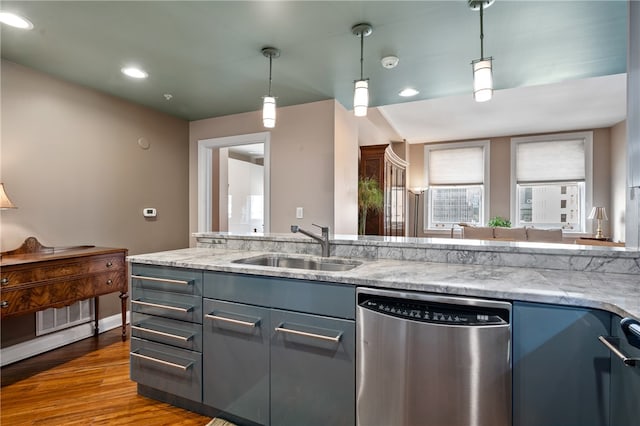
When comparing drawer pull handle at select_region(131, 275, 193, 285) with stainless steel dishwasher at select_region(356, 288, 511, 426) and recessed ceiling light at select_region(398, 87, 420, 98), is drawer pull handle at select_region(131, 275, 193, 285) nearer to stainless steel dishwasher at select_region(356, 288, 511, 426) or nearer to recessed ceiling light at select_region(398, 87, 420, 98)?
stainless steel dishwasher at select_region(356, 288, 511, 426)

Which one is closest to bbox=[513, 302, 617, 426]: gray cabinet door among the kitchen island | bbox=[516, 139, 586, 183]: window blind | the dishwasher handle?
the kitchen island

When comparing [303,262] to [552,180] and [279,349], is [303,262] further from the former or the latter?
[552,180]

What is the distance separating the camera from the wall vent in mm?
2564

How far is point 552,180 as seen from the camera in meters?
6.21

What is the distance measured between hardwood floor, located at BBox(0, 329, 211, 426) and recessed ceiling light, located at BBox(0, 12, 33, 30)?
2319mm

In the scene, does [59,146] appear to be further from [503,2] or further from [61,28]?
[503,2]

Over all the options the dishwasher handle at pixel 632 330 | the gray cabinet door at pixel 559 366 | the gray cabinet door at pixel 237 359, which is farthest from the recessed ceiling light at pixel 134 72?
the dishwasher handle at pixel 632 330

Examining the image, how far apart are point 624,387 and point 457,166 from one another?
258 inches

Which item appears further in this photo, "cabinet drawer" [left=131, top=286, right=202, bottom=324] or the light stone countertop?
"cabinet drawer" [left=131, top=286, right=202, bottom=324]

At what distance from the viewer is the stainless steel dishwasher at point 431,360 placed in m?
→ 1.15

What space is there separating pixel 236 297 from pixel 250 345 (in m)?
0.25

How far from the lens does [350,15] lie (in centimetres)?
181

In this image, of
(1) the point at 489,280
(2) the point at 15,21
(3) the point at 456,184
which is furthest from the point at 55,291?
(3) the point at 456,184

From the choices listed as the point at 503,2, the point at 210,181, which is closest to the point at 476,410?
the point at 503,2
